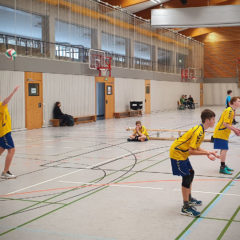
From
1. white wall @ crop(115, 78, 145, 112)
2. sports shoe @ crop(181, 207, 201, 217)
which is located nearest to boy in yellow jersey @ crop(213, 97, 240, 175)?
sports shoe @ crop(181, 207, 201, 217)

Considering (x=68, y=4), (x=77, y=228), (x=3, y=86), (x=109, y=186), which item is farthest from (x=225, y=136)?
(x=68, y=4)

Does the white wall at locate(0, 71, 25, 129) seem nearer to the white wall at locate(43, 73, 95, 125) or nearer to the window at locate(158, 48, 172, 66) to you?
the white wall at locate(43, 73, 95, 125)

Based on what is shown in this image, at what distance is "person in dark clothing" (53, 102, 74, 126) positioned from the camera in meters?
22.2

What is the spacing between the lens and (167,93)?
132 feet

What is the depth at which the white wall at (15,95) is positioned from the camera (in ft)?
61.4

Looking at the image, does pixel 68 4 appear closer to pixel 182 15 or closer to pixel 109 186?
pixel 182 15

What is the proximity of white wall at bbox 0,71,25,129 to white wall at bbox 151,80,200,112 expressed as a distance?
18.4 metres

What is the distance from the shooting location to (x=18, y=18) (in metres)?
19.7

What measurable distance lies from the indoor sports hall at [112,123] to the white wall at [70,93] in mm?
65

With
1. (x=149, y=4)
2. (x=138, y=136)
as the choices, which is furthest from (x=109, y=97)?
(x=138, y=136)

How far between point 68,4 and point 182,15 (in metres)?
8.10

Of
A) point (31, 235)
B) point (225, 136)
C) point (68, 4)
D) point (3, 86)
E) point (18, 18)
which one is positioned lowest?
point (31, 235)

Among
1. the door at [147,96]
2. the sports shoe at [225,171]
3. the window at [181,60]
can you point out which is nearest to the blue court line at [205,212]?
the sports shoe at [225,171]

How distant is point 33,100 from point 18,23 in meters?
3.97
